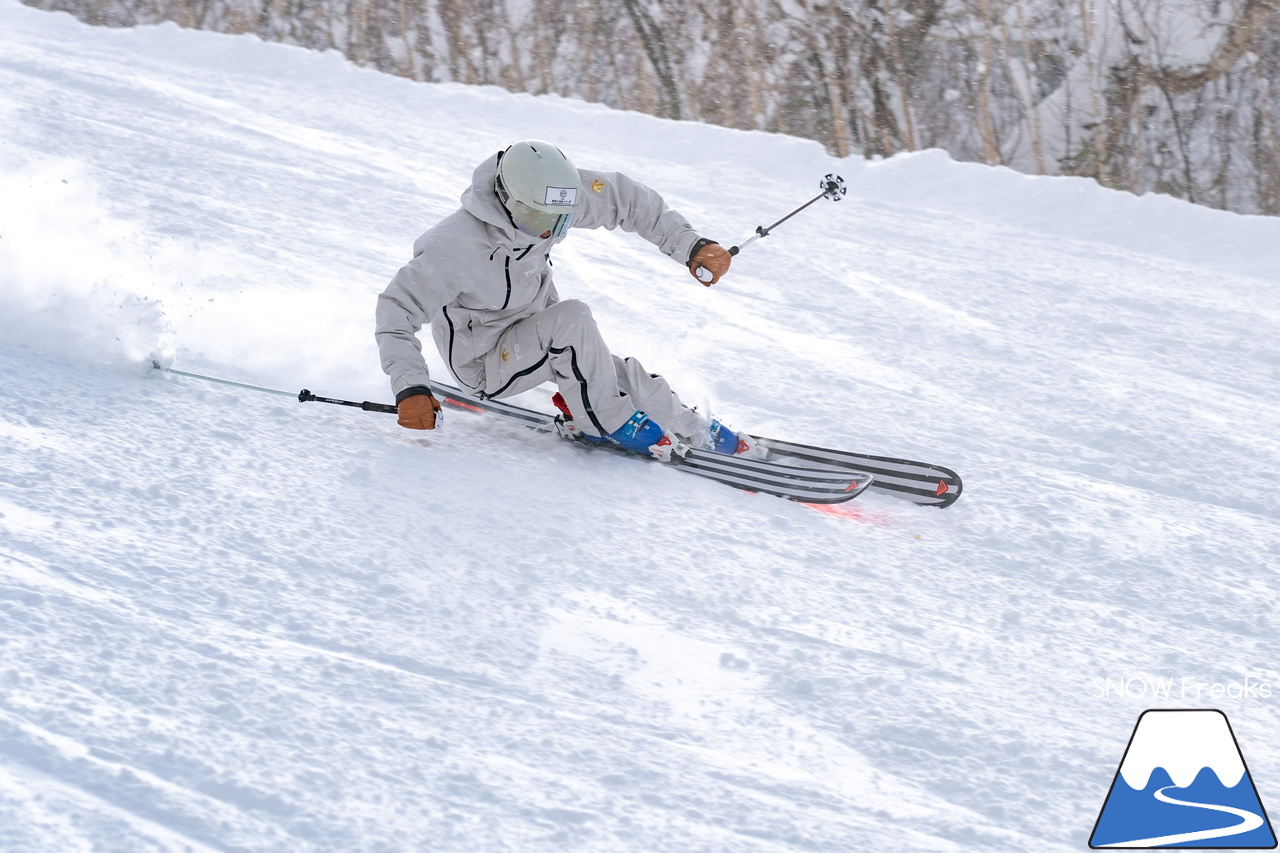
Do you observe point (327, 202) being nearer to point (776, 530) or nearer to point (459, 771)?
point (776, 530)

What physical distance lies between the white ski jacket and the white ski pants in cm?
7

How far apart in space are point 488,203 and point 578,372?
62 cm

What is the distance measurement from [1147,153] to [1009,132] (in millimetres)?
1158

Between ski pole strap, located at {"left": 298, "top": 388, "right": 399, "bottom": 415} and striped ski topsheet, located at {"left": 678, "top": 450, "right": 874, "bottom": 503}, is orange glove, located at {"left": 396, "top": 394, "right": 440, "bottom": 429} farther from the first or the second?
striped ski topsheet, located at {"left": 678, "top": 450, "right": 874, "bottom": 503}

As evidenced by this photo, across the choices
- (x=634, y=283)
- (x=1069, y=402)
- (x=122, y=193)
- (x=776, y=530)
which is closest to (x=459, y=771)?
(x=776, y=530)

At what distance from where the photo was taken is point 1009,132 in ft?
29.3

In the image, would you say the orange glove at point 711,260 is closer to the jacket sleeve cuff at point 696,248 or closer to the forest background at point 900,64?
the jacket sleeve cuff at point 696,248

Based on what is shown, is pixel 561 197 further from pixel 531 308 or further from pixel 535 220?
pixel 531 308

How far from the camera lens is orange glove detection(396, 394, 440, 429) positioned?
308cm

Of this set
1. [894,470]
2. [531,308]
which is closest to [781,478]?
[894,470]

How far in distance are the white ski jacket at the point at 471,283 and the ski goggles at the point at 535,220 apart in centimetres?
4

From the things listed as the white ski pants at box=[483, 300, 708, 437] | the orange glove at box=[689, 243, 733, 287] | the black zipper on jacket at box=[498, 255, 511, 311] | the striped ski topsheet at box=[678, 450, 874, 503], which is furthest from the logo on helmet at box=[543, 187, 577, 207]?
the striped ski topsheet at box=[678, 450, 874, 503]

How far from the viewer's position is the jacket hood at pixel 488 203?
3158 mm

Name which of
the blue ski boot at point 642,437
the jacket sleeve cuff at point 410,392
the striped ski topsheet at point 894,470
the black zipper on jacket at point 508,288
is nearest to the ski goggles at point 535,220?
the black zipper on jacket at point 508,288
